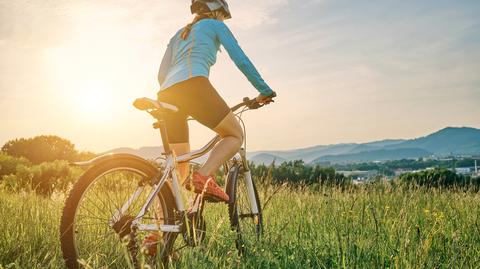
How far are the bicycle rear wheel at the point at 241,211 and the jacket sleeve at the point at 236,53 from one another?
0.99 m

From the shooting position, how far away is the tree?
2188cm

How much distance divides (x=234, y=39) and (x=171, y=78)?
65 cm

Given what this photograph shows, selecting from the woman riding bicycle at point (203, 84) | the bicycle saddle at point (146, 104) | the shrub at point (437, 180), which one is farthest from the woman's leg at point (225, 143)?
the shrub at point (437, 180)

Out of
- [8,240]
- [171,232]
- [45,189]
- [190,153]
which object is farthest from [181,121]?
[45,189]

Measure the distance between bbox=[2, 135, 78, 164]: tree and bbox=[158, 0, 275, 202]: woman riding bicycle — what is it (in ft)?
60.8

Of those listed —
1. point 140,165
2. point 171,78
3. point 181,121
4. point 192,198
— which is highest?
point 171,78

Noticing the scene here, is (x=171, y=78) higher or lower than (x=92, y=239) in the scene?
higher

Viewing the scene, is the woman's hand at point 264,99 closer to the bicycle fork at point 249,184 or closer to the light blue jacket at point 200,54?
the light blue jacket at point 200,54

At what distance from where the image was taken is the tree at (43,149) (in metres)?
21.9

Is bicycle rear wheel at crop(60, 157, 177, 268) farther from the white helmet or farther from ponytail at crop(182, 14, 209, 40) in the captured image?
the white helmet

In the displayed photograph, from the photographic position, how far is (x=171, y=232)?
3715mm

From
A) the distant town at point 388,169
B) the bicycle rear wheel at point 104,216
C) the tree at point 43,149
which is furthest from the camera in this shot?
the tree at point 43,149

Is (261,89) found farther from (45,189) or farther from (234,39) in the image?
(45,189)

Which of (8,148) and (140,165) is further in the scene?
(8,148)
